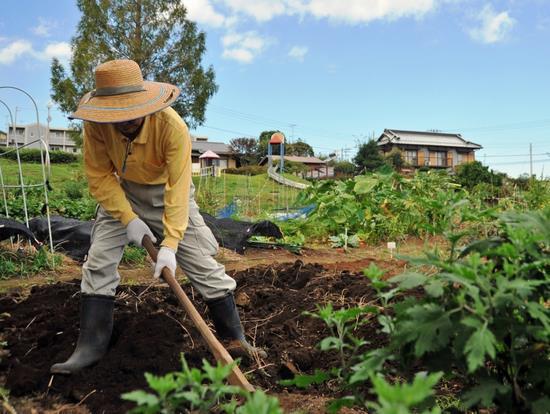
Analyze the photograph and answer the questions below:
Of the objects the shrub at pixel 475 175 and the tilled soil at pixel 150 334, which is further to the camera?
the shrub at pixel 475 175

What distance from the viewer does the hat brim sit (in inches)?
93.0

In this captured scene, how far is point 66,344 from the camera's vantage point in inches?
111

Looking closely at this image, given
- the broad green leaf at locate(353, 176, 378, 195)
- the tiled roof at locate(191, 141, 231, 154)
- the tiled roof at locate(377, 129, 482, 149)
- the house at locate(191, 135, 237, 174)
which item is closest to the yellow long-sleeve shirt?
the broad green leaf at locate(353, 176, 378, 195)

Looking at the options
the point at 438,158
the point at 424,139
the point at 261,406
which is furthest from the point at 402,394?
the point at 424,139

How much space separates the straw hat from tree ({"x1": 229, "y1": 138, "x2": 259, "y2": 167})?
43.7 metres

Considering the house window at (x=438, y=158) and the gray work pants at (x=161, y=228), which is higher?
the house window at (x=438, y=158)

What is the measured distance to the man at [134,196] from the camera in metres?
2.47

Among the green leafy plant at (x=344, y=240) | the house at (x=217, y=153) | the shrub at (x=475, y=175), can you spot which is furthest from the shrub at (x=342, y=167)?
the green leafy plant at (x=344, y=240)

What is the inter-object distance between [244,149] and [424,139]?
15193 millimetres

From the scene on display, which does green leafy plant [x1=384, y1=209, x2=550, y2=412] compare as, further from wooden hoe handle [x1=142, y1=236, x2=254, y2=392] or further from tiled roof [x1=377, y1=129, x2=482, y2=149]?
tiled roof [x1=377, y1=129, x2=482, y2=149]

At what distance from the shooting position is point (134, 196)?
289 centimetres

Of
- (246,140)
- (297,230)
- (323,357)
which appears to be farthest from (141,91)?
(246,140)

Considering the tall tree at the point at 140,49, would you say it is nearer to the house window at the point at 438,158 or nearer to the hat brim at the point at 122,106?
the hat brim at the point at 122,106

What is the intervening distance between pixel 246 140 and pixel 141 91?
45.4 meters
